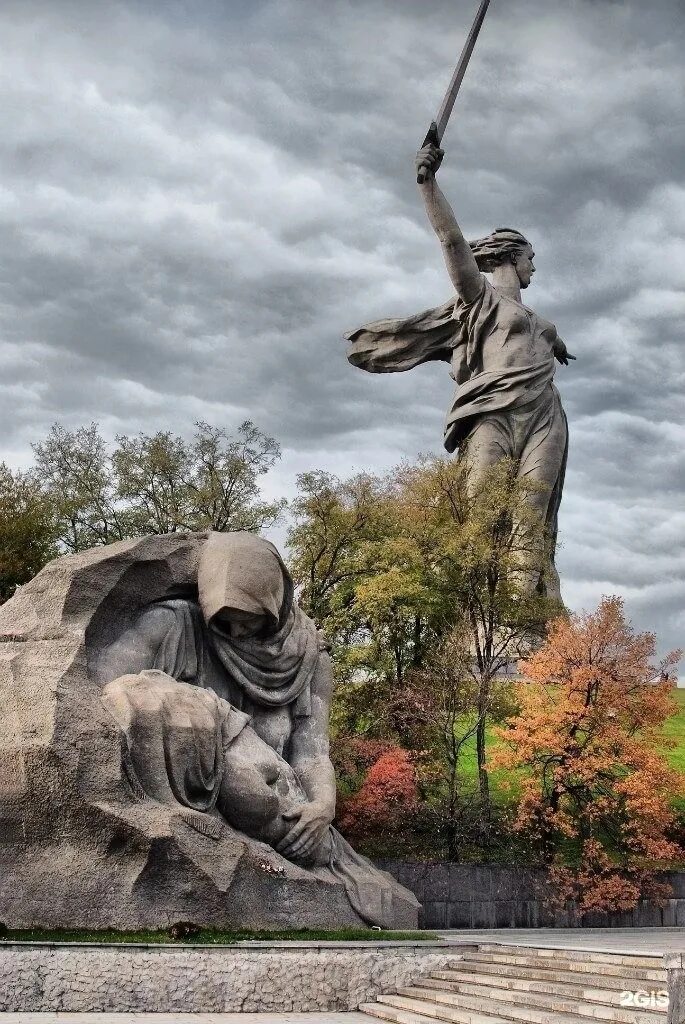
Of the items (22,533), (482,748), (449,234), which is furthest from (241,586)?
(449,234)

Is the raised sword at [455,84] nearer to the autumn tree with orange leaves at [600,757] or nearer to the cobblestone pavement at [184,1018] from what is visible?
the autumn tree with orange leaves at [600,757]

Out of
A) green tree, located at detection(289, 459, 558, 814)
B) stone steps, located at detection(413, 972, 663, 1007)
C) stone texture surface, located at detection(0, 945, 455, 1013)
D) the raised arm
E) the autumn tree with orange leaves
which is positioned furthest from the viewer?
the raised arm

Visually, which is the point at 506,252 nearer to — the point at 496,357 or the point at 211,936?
the point at 496,357

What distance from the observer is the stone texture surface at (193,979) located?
9.09m

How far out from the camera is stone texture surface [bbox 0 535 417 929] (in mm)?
10523

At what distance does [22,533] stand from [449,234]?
11.2 metres

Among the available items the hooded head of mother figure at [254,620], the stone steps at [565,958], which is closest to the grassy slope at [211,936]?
the stone steps at [565,958]

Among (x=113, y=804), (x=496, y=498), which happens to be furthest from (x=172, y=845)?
(x=496, y=498)

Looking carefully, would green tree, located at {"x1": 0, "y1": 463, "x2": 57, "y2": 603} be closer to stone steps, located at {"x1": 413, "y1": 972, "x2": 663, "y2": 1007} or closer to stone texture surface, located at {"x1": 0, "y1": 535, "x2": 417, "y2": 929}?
stone texture surface, located at {"x1": 0, "y1": 535, "x2": 417, "y2": 929}

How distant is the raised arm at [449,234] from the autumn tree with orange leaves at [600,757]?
11.3 meters

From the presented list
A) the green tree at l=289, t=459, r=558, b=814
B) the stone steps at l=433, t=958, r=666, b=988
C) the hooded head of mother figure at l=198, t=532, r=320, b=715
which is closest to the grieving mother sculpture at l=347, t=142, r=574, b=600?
the green tree at l=289, t=459, r=558, b=814

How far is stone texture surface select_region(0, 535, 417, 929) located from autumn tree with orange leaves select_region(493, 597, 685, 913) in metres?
5.94

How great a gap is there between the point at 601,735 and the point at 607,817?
156cm

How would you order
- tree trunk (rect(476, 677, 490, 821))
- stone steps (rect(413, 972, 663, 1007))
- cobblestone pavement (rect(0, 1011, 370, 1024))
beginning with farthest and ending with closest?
tree trunk (rect(476, 677, 490, 821)) → cobblestone pavement (rect(0, 1011, 370, 1024)) → stone steps (rect(413, 972, 663, 1007))
